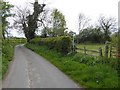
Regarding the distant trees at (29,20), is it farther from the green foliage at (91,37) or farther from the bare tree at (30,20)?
the green foliage at (91,37)

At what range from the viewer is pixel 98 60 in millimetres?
20016

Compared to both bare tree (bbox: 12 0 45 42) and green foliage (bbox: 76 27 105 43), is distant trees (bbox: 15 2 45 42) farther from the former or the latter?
green foliage (bbox: 76 27 105 43)

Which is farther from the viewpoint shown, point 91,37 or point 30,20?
point 30,20

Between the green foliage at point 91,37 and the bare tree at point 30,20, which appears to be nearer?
the green foliage at point 91,37

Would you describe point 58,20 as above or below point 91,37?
above

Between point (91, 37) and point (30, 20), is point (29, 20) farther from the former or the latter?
point (91, 37)

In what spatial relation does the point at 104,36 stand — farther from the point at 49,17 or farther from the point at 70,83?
the point at 70,83

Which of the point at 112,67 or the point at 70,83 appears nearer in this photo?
the point at 70,83

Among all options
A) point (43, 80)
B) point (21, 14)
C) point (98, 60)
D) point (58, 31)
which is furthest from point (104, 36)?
point (43, 80)

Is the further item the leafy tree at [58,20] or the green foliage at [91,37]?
the leafy tree at [58,20]

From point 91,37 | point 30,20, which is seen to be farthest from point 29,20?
point 91,37

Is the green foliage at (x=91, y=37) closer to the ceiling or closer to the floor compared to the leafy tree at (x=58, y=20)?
closer to the floor

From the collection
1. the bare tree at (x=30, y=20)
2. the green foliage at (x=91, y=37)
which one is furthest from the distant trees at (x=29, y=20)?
the green foliage at (x=91, y=37)

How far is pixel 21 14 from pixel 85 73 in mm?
65458
